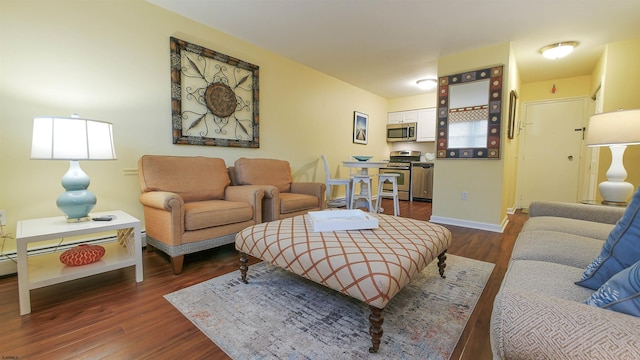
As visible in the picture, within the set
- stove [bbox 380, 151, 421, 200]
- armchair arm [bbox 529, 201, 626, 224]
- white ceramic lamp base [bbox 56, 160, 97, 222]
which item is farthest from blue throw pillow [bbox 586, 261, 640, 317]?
stove [bbox 380, 151, 421, 200]

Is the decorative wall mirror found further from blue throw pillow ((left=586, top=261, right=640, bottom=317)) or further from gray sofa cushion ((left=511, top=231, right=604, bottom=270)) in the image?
blue throw pillow ((left=586, top=261, right=640, bottom=317))

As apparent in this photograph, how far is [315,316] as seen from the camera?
1.42 m

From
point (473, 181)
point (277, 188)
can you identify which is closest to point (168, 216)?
point (277, 188)

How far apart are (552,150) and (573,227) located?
3.74m

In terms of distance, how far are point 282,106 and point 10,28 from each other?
98.7 inches

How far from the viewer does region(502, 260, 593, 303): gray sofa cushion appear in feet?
2.80

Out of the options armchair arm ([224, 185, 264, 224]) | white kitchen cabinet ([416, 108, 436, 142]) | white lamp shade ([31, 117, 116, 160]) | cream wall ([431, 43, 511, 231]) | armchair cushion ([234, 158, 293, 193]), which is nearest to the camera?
white lamp shade ([31, 117, 116, 160])

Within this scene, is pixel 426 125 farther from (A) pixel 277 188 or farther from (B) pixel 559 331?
(B) pixel 559 331

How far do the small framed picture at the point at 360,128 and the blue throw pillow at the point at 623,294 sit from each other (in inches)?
185

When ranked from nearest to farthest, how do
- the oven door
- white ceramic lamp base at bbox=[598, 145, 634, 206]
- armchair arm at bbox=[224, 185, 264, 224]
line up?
white ceramic lamp base at bbox=[598, 145, 634, 206], armchair arm at bbox=[224, 185, 264, 224], the oven door

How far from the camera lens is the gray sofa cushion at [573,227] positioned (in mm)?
1506

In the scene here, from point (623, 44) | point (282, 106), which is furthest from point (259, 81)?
point (623, 44)

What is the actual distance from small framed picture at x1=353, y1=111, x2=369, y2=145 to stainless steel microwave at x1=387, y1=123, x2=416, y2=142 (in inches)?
30.9

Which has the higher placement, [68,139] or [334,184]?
[68,139]
